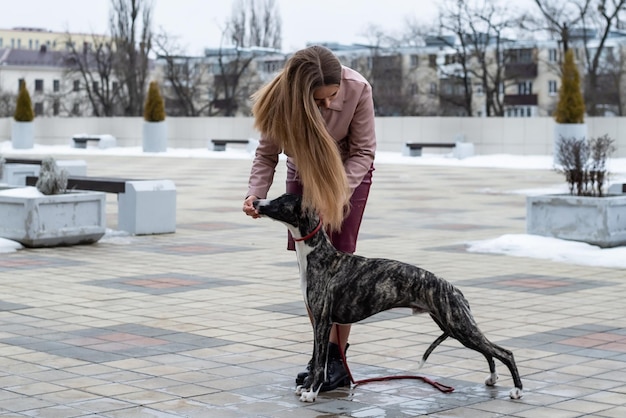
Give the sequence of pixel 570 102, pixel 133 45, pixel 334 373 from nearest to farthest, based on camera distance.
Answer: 1. pixel 334 373
2. pixel 570 102
3. pixel 133 45

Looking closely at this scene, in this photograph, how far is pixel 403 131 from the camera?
131ft

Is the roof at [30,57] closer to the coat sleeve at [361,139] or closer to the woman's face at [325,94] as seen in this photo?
the coat sleeve at [361,139]

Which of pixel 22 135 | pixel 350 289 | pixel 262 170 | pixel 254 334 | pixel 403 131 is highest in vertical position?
pixel 262 170

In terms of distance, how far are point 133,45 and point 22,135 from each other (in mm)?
16732

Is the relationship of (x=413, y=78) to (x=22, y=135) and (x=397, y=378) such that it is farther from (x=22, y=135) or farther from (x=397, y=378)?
(x=397, y=378)

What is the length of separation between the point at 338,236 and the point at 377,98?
6789 centimetres

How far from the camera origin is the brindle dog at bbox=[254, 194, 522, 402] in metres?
5.37

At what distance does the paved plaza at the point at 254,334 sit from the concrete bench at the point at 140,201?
0.24m

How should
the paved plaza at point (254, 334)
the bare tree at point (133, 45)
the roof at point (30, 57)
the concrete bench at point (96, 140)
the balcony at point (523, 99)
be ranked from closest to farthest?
1. the paved plaza at point (254, 334)
2. the concrete bench at point (96, 140)
3. the bare tree at point (133, 45)
4. the balcony at point (523, 99)
5. the roof at point (30, 57)

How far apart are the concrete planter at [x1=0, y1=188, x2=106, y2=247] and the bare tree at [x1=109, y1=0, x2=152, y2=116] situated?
48.5 meters

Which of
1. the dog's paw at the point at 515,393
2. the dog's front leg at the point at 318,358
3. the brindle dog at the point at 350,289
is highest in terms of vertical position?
the brindle dog at the point at 350,289

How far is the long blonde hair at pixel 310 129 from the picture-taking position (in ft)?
17.3

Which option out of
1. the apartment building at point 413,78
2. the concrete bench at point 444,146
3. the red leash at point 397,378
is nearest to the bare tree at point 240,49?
the apartment building at point 413,78

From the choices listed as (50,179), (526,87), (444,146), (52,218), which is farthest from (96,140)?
(526,87)
